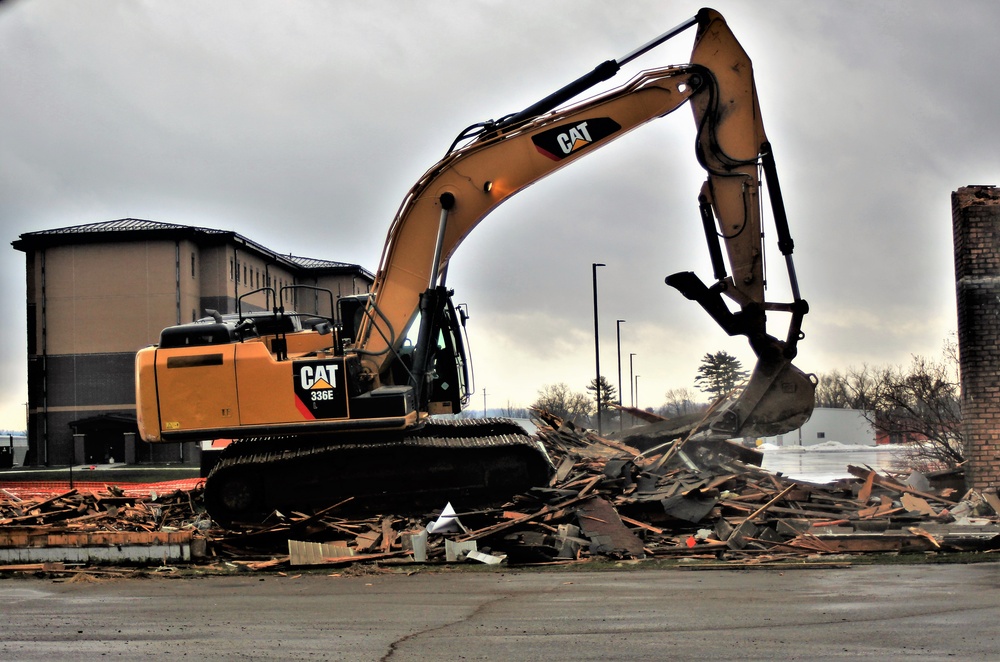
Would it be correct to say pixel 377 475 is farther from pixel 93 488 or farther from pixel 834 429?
pixel 834 429

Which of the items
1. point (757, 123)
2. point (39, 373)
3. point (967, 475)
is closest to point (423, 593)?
point (757, 123)

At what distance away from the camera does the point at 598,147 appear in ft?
47.8

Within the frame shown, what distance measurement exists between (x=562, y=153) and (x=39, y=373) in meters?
50.2

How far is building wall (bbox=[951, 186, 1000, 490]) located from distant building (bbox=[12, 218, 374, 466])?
44.5 metres

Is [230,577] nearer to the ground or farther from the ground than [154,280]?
nearer to the ground

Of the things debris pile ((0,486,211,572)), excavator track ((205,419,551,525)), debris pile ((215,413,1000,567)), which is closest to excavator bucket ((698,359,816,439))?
Result: debris pile ((215,413,1000,567))

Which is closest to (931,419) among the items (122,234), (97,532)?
(97,532)

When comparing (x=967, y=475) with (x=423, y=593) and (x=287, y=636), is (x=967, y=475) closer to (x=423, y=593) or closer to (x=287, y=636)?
(x=423, y=593)

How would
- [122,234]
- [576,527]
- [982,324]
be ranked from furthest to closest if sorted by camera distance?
[122,234] → [982,324] → [576,527]

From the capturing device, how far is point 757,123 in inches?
569

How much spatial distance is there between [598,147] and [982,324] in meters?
6.92

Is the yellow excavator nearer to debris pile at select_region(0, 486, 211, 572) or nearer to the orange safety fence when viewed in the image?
debris pile at select_region(0, 486, 211, 572)

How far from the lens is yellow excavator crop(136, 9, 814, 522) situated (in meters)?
14.4

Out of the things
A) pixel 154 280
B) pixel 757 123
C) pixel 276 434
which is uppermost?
pixel 154 280
